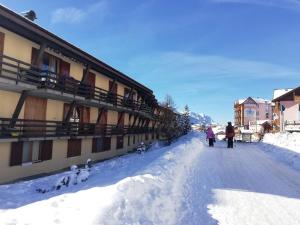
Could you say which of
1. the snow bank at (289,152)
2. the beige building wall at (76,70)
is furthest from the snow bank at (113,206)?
the beige building wall at (76,70)

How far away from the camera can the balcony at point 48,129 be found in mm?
15055

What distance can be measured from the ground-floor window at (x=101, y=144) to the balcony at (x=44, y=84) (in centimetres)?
287

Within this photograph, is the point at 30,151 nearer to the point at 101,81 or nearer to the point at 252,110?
the point at 101,81

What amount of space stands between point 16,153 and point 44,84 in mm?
3788

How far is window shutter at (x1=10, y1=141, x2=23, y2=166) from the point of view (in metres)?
15.6

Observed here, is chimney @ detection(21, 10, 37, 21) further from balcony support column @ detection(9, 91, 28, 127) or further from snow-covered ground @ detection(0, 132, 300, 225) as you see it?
snow-covered ground @ detection(0, 132, 300, 225)

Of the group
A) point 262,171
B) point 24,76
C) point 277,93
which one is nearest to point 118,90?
point 24,76

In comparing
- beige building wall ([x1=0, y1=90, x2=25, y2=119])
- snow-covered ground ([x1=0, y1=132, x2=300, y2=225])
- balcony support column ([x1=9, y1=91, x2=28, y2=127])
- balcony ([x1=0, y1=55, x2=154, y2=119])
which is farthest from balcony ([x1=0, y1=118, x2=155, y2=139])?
snow-covered ground ([x1=0, y1=132, x2=300, y2=225])

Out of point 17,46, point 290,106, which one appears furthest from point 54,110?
point 290,106

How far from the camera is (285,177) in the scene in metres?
13.0

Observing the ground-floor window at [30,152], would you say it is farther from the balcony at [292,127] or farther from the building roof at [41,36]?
the balcony at [292,127]

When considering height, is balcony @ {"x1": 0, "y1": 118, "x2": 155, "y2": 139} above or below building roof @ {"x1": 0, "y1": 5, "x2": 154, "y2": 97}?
below

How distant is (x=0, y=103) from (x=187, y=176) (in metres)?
9.57

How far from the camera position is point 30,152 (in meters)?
17.1
